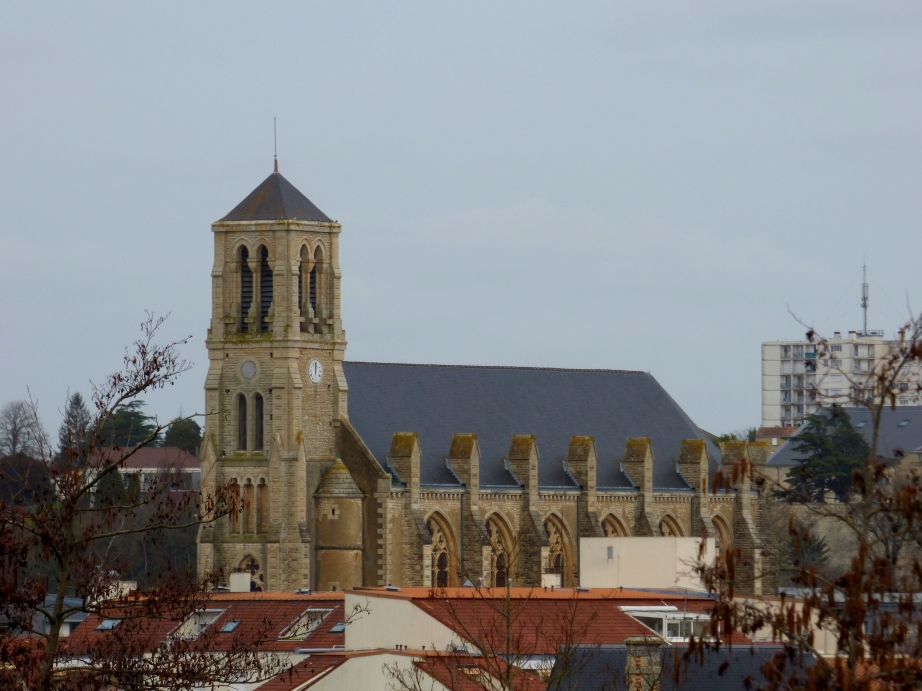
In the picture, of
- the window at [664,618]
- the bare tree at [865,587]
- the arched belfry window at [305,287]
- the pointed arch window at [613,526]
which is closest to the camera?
the bare tree at [865,587]

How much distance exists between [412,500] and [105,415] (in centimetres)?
5513

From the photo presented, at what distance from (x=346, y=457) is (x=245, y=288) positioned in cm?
681

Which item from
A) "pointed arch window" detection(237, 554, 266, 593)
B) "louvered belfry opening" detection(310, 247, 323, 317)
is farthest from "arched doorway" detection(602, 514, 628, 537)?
"pointed arch window" detection(237, 554, 266, 593)

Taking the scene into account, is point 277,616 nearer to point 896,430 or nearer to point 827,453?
point 827,453

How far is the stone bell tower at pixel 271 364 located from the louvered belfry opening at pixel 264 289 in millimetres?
34

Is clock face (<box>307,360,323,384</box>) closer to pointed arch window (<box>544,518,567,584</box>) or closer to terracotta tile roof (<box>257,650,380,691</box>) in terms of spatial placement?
pointed arch window (<box>544,518,567,584</box>)

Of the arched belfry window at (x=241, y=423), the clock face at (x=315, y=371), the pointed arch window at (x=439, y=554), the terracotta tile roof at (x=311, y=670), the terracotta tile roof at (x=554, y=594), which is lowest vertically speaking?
the terracotta tile roof at (x=311, y=670)

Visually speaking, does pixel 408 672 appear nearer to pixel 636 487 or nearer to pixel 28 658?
pixel 28 658

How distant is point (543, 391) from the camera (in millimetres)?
95438

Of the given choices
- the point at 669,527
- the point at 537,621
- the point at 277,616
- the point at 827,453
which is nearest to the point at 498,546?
the point at 669,527

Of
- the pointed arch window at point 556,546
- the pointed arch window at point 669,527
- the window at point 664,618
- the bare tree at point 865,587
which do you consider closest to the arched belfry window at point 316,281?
the pointed arch window at point 556,546

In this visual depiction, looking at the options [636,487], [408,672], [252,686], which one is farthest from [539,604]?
[636,487]

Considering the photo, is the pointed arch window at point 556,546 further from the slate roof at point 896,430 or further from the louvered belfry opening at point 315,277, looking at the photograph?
the slate roof at point 896,430

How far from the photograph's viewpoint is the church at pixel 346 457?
82500mm
